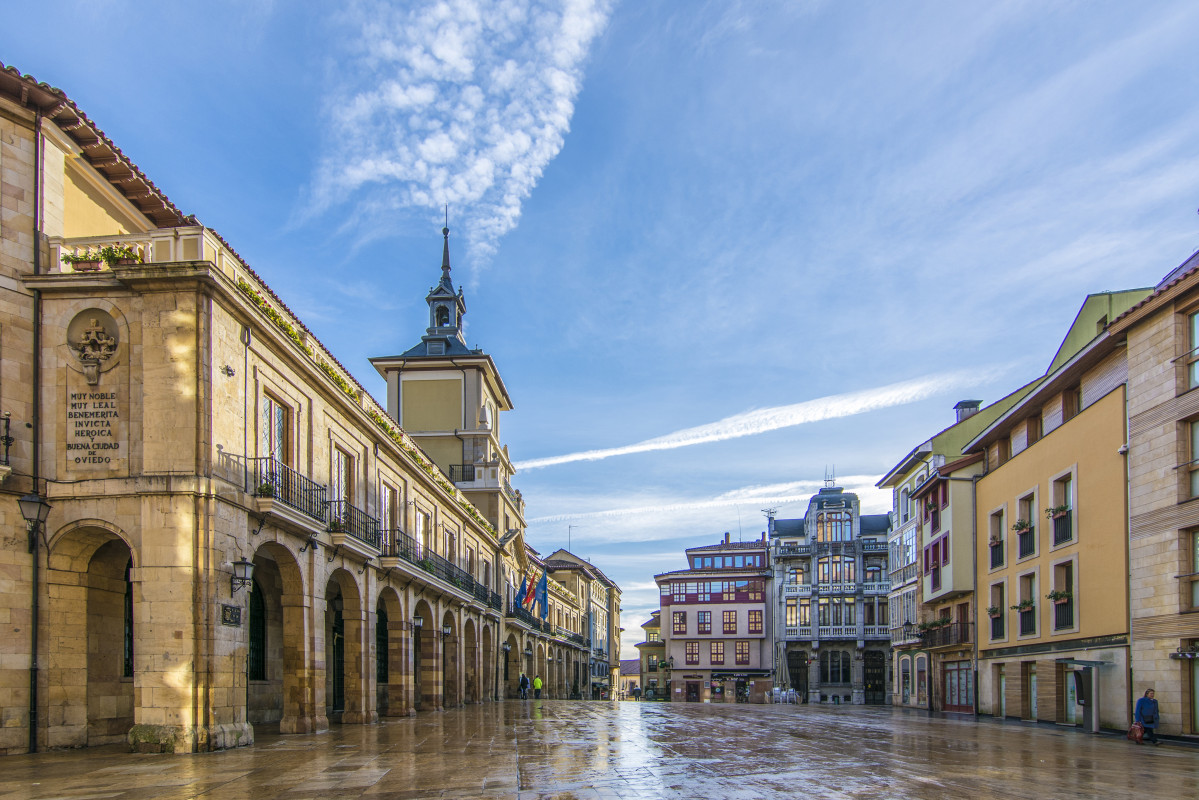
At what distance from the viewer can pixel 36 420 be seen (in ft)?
57.4

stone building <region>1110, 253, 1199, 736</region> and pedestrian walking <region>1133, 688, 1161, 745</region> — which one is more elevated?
stone building <region>1110, 253, 1199, 736</region>

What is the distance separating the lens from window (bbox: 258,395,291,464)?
66.6 feet

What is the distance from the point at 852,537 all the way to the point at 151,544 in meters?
66.8

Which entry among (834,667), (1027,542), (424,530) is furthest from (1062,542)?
(834,667)

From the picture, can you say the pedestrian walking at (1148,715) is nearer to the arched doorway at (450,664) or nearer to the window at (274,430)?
the window at (274,430)

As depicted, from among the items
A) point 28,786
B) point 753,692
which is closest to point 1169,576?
point 28,786

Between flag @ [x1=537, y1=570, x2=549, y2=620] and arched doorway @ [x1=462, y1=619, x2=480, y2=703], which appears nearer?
arched doorway @ [x1=462, y1=619, x2=480, y2=703]

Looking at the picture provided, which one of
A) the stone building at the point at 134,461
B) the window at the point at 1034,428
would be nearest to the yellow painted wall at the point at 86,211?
the stone building at the point at 134,461

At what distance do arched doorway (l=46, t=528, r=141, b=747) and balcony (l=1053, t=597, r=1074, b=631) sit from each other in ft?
79.6

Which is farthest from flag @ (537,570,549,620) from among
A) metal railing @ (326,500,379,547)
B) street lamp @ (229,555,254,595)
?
street lamp @ (229,555,254,595)

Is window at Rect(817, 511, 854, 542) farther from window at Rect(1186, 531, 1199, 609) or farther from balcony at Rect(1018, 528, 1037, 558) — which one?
window at Rect(1186, 531, 1199, 609)

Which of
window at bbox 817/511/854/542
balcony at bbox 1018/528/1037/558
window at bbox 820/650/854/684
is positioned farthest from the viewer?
window at bbox 817/511/854/542

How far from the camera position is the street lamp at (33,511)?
16906 millimetres

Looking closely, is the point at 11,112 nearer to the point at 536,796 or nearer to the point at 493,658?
the point at 536,796
